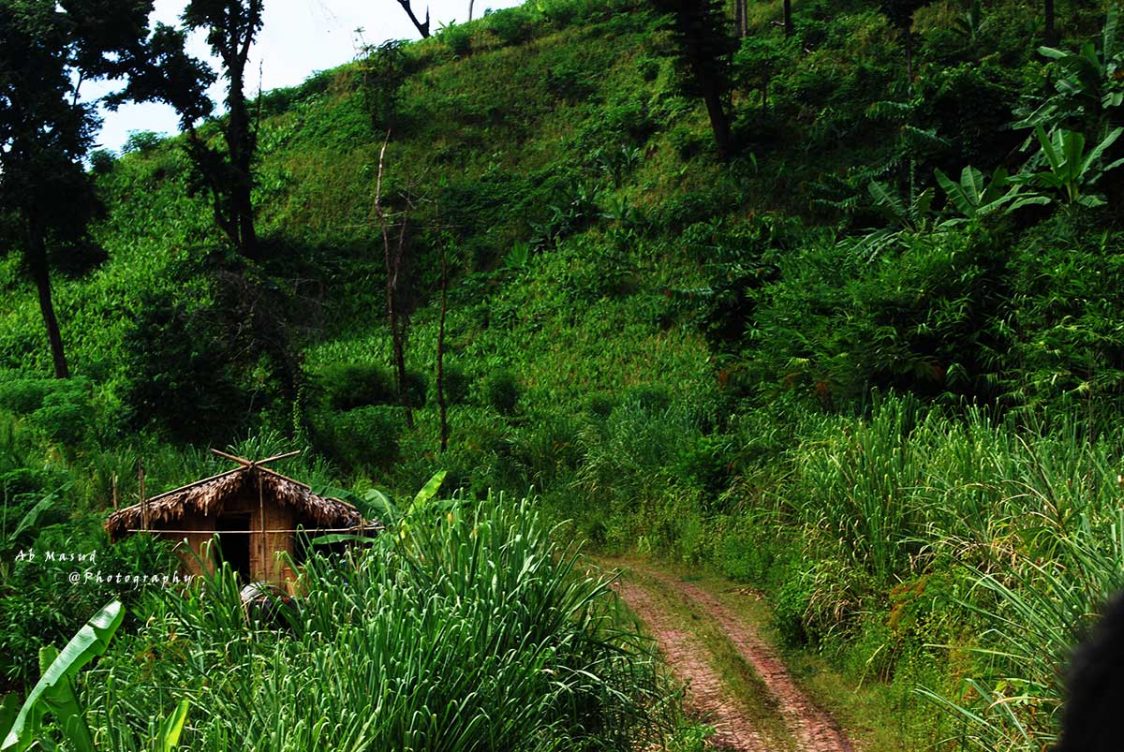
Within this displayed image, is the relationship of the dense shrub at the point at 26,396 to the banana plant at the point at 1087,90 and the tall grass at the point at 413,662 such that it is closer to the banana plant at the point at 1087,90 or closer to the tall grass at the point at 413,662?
the tall grass at the point at 413,662

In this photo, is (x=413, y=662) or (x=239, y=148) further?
(x=239, y=148)

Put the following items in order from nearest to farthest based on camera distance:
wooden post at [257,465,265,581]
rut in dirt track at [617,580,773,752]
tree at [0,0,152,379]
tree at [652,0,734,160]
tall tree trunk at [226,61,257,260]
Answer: rut in dirt track at [617,580,773,752] < wooden post at [257,465,265,581] < tree at [0,0,152,379] < tree at [652,0,734,160] < tall tree trunk at [226,61,257,260]

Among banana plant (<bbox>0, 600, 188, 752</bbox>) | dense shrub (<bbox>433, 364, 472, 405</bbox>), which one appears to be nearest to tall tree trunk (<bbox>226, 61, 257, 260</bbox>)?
dense shrub (<bbox>433, 364, 472, 405</bbox>)

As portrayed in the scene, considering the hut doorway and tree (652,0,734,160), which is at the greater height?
tree (652,0,734,160)

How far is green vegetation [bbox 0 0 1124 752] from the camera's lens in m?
6.18

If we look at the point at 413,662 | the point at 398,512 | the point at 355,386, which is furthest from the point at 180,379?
the point at 413,662

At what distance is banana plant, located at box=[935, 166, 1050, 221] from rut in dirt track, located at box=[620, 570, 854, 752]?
7.87 metres

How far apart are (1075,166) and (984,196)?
5.13 ft

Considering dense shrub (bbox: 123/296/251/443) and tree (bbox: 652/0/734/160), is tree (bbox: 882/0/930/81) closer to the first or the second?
tree (bbox: 652/0/734/160)

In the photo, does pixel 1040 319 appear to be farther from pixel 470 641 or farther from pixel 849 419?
pixel 470 641

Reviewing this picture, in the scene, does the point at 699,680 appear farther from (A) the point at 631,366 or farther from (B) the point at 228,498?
(A) the point at 631,366

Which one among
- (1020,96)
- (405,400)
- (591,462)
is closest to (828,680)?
(591,462)

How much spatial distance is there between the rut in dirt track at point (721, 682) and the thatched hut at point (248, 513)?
3000 mm

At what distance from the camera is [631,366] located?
21531 millimetres
